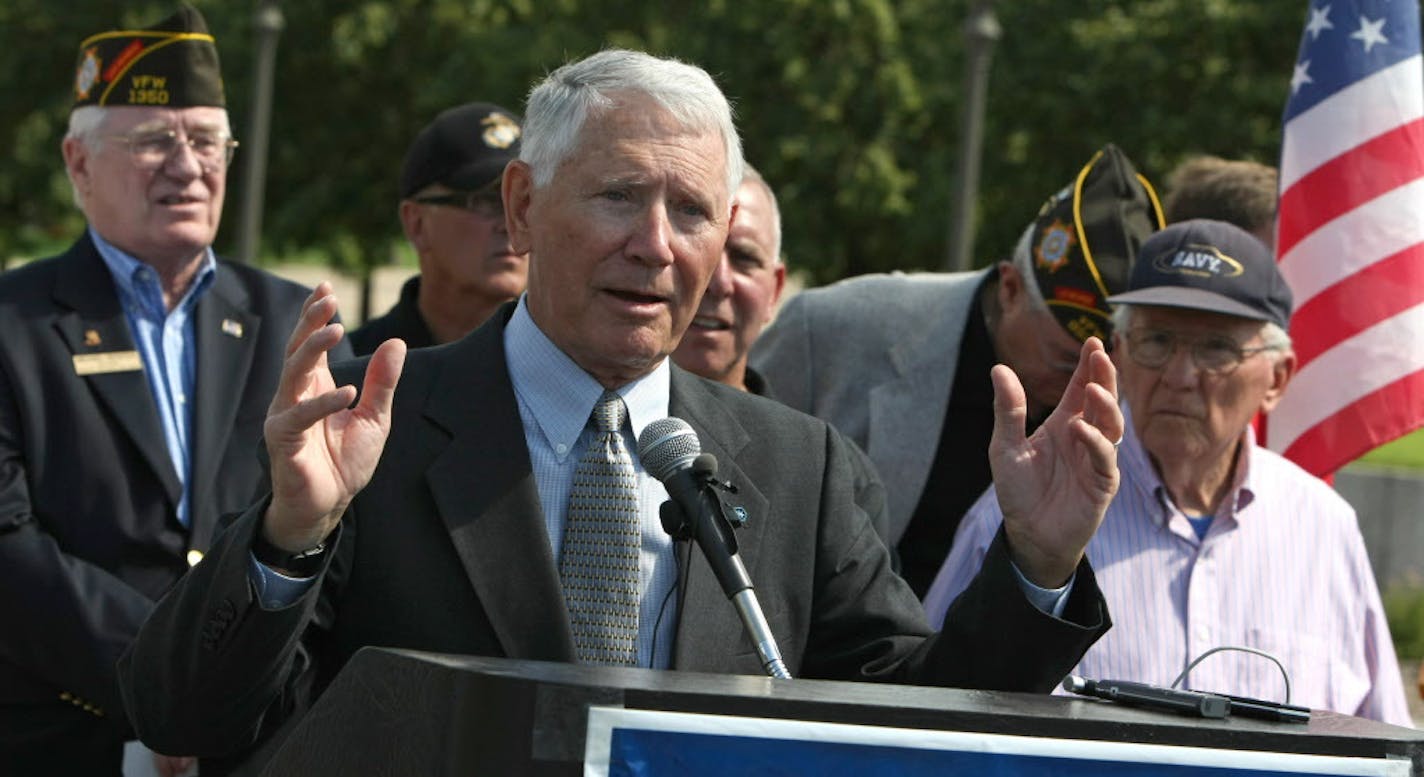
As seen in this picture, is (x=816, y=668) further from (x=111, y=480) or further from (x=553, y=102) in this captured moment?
(x=111, y=480)

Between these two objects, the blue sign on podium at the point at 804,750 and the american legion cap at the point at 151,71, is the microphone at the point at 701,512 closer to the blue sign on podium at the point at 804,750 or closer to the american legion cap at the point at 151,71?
the blue sign on podium at the point at 804,750

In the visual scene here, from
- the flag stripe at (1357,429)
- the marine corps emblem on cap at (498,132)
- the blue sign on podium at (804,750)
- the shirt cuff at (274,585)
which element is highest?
the marine corps emblem on cap at (498,132)

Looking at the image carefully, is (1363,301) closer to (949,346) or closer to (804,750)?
(949,346)

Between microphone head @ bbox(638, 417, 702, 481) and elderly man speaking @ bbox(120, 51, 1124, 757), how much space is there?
12.2 inches

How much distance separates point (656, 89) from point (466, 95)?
21280mm

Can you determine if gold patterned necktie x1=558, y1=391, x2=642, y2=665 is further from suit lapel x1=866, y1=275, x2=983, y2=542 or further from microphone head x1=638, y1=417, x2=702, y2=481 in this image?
suit lapel x1=866, y1=275, x2=983, y2=542

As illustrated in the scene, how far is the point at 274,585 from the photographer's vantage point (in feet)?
9.77

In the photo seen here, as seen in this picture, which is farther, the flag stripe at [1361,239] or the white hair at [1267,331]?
the flag stripe at [1361,239]

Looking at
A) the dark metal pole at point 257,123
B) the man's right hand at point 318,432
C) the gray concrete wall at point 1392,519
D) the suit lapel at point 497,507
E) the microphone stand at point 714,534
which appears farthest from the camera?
the gray concrete wall at point 1392,519

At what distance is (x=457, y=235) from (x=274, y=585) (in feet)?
10.6

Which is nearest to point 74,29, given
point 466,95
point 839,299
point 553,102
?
point 466,95

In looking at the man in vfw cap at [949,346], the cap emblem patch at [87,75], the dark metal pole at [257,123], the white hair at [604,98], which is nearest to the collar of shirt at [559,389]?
the white hair at [604,98]

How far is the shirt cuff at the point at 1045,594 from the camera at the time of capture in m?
3.26

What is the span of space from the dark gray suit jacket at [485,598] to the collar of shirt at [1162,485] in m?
1.39
